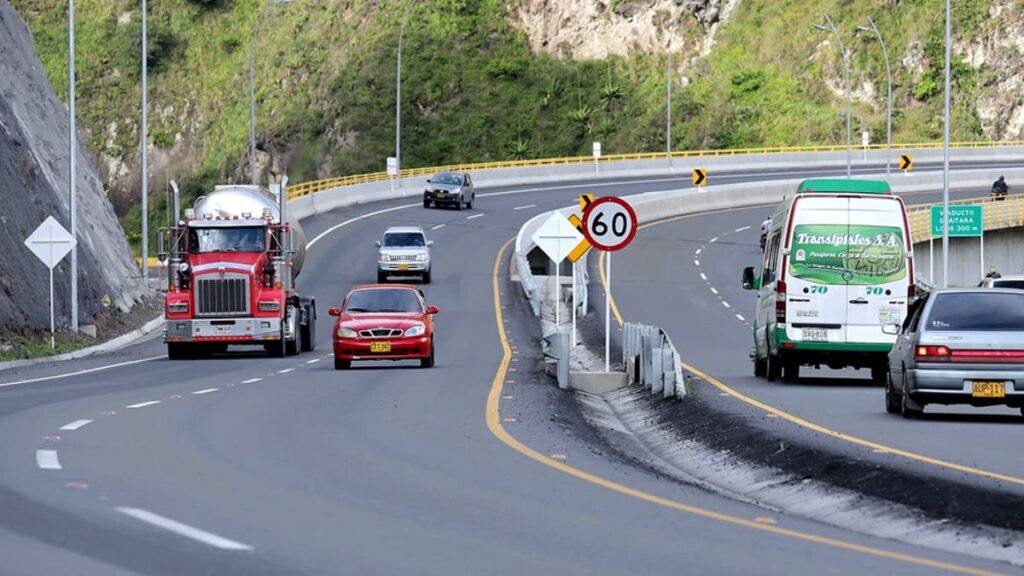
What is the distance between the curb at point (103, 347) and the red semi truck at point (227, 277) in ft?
8.79

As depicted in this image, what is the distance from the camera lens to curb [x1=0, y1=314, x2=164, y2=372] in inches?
1461

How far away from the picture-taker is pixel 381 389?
26.7 m

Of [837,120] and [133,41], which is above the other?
[133,41]

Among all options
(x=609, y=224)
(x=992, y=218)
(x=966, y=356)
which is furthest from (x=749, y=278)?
(x=992, y=218)

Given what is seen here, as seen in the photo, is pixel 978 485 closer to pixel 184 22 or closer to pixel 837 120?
pixel 837 120

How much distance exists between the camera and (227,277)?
126 ft

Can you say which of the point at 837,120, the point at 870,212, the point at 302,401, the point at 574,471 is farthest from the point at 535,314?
the point at 837,120

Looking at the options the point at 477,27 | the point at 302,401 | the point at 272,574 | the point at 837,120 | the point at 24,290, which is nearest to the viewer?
the point at 272,574

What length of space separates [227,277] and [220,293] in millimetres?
359

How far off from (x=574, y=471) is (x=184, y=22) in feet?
483

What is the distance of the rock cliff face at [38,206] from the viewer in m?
44.6

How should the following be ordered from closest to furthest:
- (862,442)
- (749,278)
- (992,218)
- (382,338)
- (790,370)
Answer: (862,442)
(790,370)
(749,278)
(382,338)
(992,218)

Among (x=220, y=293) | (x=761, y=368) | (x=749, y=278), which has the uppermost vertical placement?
(x=749, y=278)

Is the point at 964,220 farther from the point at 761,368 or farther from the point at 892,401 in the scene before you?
the point at 892,401
